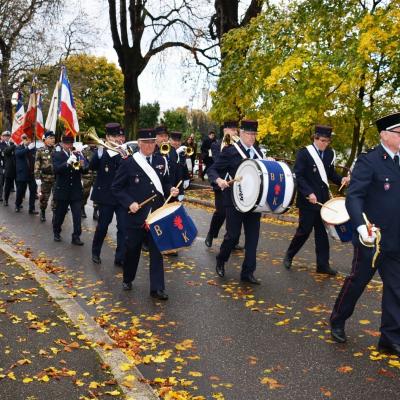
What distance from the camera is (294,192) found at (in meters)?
7.47

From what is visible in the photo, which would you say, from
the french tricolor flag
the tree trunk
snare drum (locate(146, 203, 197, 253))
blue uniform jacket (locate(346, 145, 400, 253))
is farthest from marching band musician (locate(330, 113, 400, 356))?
the tree trunk

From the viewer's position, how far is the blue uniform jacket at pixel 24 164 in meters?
15.2

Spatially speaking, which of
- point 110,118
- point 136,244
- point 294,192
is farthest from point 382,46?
point 110,118

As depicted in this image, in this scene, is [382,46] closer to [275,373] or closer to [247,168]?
[247,168]

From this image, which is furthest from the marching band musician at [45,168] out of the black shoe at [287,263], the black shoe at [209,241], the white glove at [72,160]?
the black shoe at [287,263]

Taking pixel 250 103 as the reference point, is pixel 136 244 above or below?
below

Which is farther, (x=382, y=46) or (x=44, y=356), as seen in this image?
(x=382, y=46)

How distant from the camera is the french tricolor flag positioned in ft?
46.1

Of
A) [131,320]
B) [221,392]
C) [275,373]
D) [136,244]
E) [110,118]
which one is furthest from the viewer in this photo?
[110,118]

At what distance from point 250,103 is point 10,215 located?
25.3 ft

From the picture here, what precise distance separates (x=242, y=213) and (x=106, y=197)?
2.48m

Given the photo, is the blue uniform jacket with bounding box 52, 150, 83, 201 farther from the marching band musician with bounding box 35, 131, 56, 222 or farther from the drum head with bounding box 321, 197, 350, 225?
the drum head with bounding box 321, 197, 350, 225

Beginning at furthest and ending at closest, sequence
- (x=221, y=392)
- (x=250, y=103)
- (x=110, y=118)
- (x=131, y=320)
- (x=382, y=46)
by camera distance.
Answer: (x=110, y=118) < (x=250, y=103) < (x=382, y=46) < (x=131, y=320) < (x=221, y=392)

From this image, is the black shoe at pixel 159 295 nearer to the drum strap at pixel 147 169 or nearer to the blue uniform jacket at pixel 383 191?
the drum strap at pixel 147 169
